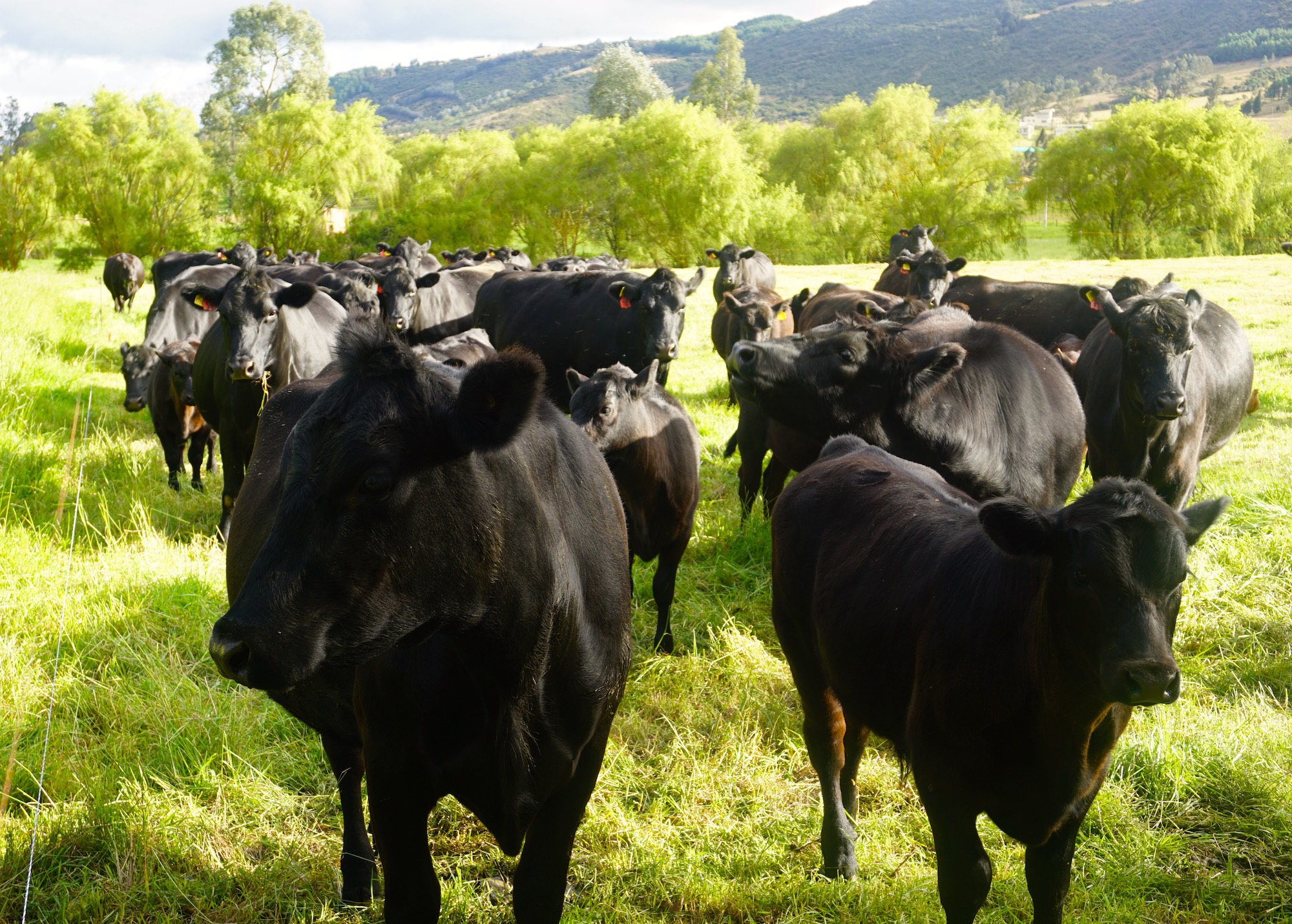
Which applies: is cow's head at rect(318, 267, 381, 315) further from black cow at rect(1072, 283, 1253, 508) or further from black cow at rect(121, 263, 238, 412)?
black cow at rect(1072, 283, 1253, 508)

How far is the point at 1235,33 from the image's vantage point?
18912 centimetres

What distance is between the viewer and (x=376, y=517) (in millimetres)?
1871

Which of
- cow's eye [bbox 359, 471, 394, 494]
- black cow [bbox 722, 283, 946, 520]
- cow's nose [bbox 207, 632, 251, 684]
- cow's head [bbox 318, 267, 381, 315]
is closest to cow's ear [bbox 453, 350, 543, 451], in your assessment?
cow's eye [bbox 359, 471, 394, 494]

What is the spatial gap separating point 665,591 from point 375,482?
12.7ft

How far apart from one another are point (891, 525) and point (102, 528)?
19.9ft

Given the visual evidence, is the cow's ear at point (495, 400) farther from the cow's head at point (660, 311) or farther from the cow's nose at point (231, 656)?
the cow's head at point (660, 311)

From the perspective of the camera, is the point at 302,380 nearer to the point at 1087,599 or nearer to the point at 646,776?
the point at 646,776

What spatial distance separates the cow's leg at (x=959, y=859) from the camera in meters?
2.67

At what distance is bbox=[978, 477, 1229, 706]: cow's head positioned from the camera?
2.22 meters

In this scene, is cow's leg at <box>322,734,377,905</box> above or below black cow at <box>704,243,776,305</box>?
below

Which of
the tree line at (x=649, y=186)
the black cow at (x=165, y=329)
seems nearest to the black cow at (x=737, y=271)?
the black cow at (x=165, y=329)

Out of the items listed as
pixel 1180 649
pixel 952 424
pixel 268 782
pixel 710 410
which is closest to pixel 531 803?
pixel 268 782

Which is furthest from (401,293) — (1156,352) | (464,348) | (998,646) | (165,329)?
(998,646)

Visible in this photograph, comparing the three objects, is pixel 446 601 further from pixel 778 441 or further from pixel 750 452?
pixel 750 452
